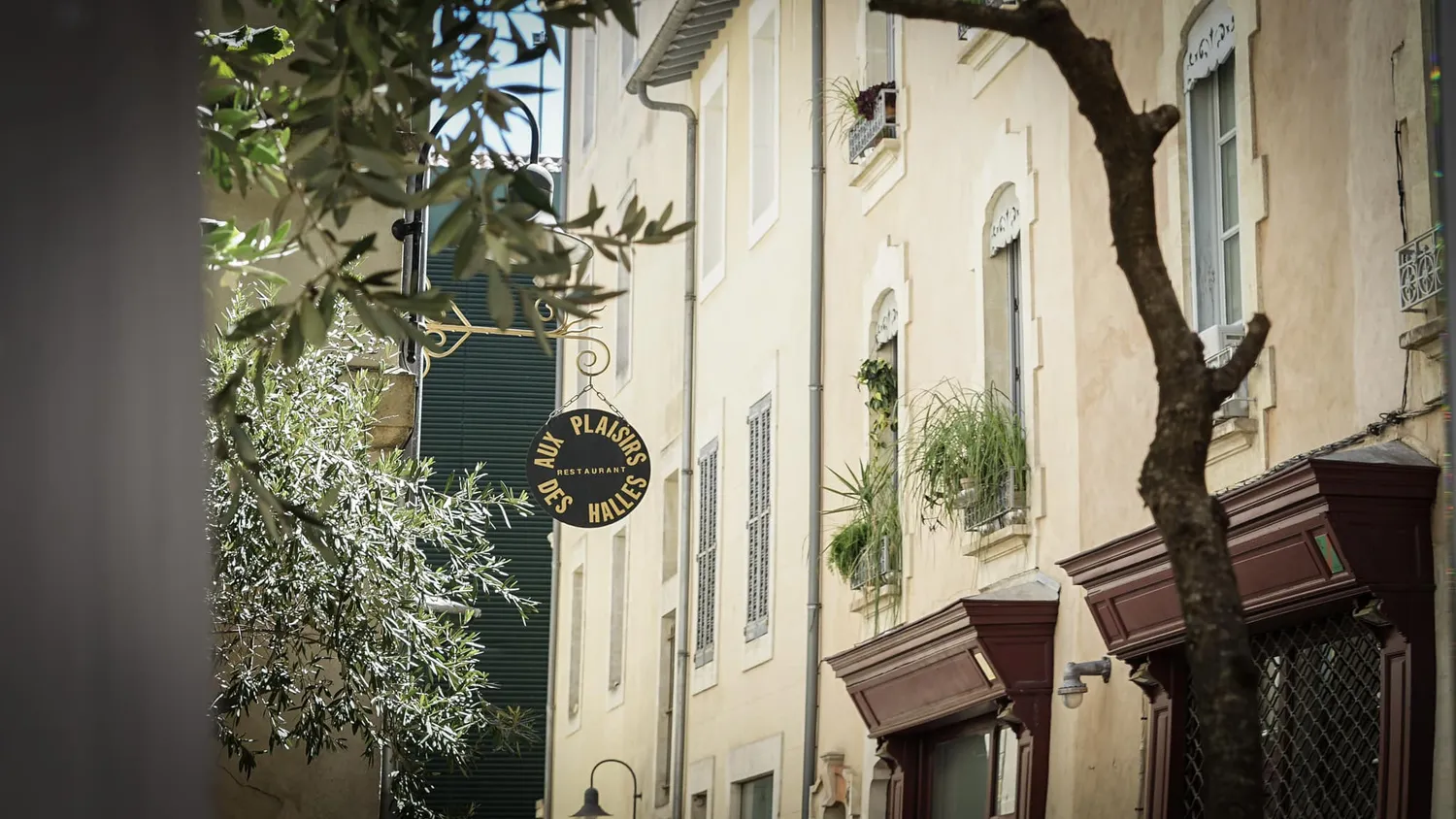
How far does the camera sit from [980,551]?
590 centimetres

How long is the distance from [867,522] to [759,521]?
1194mm

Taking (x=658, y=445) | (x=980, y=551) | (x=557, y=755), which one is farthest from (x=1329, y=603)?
(x=557, y=755)

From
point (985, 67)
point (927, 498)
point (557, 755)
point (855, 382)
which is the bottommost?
point (557, 755)

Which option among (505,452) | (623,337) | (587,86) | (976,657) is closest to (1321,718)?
(976,657)

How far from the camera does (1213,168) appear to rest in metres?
4.75

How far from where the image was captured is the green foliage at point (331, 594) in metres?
5.97

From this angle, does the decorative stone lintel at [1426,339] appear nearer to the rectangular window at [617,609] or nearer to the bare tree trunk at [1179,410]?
the bare tree trunk at [1179,410]

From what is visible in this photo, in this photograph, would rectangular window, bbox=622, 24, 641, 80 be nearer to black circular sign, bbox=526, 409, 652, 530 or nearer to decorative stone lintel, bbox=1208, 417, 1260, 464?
black circular sign, bbox=526, 409, 652, 530

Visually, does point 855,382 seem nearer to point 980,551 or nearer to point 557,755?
point 980,551

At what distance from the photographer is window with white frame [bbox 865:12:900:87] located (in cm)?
706

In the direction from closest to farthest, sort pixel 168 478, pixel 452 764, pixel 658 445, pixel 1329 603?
pixel 168 478 < pixel 1329 603 < pixel 452 764 < pixel 658 445

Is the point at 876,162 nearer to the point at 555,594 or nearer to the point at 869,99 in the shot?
the point at 869,99

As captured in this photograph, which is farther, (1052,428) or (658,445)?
(658,445)

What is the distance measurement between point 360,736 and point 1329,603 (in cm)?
388
